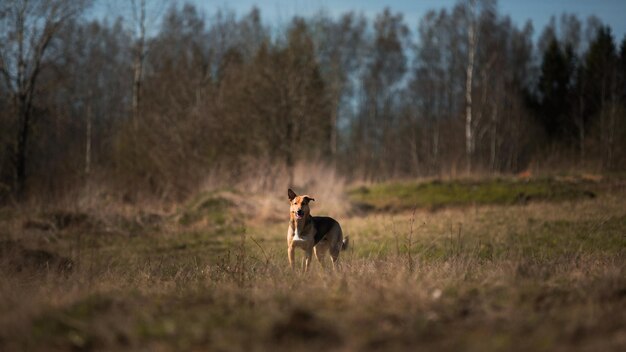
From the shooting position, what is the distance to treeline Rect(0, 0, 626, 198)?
2269 cm

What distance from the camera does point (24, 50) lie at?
21219 millimetres

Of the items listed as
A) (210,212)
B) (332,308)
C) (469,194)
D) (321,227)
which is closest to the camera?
(332,308)

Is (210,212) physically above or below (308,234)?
below

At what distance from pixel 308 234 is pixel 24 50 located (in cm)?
1876

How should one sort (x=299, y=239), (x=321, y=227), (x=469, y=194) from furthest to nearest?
(x=469, y=194) < (x=321, y=227) < (x=299, y=239)

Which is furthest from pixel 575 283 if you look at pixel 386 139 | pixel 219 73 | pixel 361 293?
pixel 386 139

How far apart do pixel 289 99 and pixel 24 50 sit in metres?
11.3

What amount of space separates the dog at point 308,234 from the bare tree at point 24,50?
1793cm

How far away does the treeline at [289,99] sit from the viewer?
22.7m

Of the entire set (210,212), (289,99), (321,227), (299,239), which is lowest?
(210,212)

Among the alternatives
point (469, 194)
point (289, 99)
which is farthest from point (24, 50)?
point (469, 194)

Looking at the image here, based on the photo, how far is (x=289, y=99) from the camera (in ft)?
82.9

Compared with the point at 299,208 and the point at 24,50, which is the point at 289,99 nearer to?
the point at 24,50

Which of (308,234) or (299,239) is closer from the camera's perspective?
(299,239)
